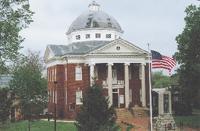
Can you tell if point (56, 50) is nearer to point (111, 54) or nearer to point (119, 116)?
point (111, 54)

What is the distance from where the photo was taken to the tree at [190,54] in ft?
188

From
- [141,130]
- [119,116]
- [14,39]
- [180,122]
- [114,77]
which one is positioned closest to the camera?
[14,39]

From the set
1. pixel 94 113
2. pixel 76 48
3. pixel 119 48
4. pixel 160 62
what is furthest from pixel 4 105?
pixel 94 113

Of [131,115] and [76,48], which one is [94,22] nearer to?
[76,48]

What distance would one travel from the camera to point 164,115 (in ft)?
189

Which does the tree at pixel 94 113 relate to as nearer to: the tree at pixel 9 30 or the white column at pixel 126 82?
the tree at pixel 9 30

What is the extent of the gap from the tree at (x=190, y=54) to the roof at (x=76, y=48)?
43.6 feet

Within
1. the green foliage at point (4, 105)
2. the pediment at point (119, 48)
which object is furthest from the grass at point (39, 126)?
the pediment at point (119, 48)

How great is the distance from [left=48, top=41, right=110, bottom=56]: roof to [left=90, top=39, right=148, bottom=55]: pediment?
138cm

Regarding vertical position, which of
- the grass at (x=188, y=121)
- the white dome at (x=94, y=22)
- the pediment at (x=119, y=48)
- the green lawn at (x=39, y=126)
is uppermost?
the white dome at (x=94, y=22)

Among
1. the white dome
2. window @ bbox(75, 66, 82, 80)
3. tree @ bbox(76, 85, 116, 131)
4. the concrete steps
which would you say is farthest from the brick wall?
tree @ bbox(76, 85, 116, 131)

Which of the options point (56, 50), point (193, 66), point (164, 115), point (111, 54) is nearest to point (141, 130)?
point (164, 115)

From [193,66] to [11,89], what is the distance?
21.3 m

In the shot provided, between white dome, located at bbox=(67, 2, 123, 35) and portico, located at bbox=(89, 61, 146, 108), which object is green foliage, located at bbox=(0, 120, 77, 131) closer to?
portico, located at bbox=(89, 61, 146, 108)
